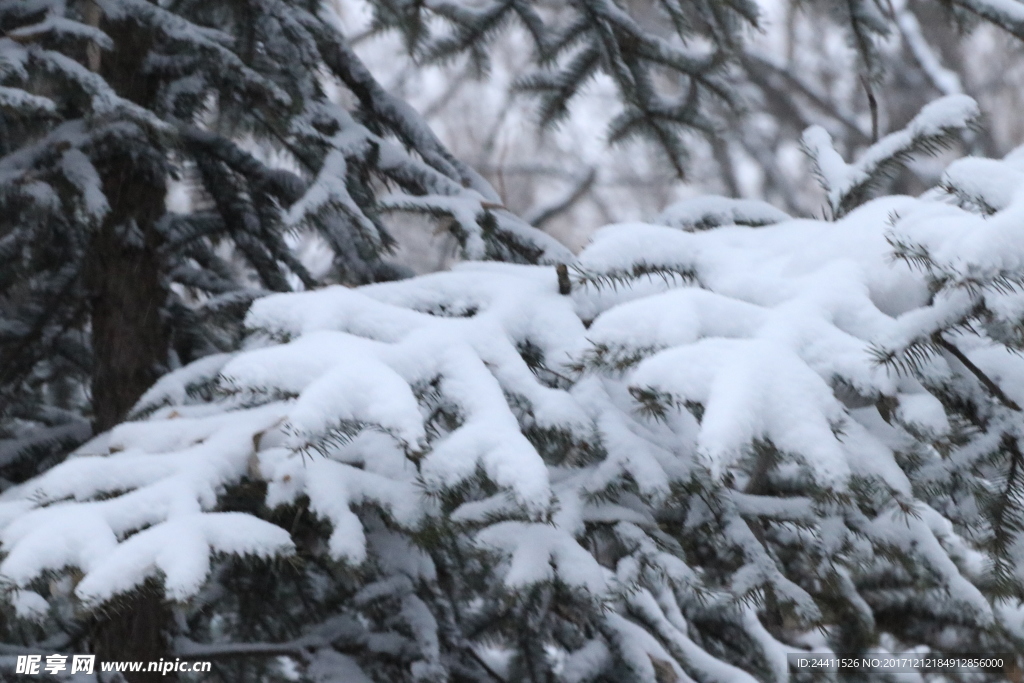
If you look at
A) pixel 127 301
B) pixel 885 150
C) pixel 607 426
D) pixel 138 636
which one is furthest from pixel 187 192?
pixel 885 150

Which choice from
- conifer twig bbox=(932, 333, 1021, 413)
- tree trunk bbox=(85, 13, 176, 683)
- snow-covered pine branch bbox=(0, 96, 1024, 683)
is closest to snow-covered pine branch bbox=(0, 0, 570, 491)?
tree trunk bbox=(85, 13, 176, 683)

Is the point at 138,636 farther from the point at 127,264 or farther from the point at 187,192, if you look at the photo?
the point at 187,192

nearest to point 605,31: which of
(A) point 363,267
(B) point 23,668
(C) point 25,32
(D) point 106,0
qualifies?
(A) point 363,267

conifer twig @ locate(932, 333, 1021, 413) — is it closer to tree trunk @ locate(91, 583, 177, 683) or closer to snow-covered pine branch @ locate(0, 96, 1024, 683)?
snow-covered pine branch @ locate(0, 96, 1024, 683)

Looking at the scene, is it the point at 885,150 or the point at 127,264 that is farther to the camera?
the point at 127,264

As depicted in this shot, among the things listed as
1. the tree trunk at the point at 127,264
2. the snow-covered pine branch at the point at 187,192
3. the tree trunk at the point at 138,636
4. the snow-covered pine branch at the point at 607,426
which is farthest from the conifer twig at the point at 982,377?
the tree trunk at the point at 127,264

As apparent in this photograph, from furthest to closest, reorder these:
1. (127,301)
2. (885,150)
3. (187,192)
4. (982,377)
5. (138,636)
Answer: (187,192), (127,301), (138,636), (885,150), (982,377)

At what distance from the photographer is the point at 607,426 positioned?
1.60 meters

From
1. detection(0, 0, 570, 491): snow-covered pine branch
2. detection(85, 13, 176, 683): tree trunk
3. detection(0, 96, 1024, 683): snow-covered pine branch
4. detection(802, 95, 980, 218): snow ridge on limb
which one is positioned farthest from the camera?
detection(85, 13, 176, 683): tree trunk

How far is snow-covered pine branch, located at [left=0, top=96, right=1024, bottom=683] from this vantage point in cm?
129

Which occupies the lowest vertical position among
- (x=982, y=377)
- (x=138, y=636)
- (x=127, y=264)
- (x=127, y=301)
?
(x=138, y=636)

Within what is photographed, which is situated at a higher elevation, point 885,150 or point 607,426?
point 885,150

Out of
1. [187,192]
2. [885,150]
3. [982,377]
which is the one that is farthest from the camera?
[187,192]

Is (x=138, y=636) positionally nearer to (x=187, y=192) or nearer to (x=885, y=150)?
(x=187, y=192)
